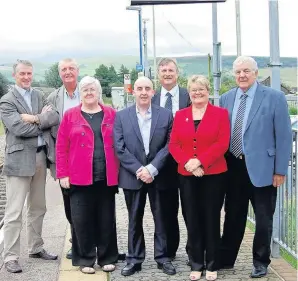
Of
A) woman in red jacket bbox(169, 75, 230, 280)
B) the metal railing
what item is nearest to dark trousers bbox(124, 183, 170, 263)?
woman in red jacket bbox(169, 75, 230, 280)

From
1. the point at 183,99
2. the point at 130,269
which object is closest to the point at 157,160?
the point at 183,99

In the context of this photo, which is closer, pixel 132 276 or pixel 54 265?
pixel 132 276

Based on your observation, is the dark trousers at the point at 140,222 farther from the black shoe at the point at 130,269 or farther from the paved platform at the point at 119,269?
the paved platform at the point at 119,269

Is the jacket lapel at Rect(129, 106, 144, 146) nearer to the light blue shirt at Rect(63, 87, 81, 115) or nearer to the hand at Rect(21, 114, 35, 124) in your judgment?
the light blue shirt at Rect(63, 87, 81, 115)

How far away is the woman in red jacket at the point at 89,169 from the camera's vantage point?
5.39 meters

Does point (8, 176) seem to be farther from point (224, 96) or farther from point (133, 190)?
point (224, 96)

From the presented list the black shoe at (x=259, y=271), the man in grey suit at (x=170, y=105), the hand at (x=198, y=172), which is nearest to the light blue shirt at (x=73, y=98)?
the man in grey suit at (x=170, y=105)

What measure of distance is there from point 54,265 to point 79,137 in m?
1.51

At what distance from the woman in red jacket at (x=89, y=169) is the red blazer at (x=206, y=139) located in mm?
748

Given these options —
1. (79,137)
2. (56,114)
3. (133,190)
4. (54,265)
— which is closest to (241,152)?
(133,190)

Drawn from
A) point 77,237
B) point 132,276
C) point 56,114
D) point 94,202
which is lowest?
point 132,276

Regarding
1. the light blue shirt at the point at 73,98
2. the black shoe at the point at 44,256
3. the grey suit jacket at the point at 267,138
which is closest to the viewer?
the grey suit jacket at the point at 267,138

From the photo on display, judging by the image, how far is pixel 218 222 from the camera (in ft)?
17.3

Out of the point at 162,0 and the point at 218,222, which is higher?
the point at 162,0
